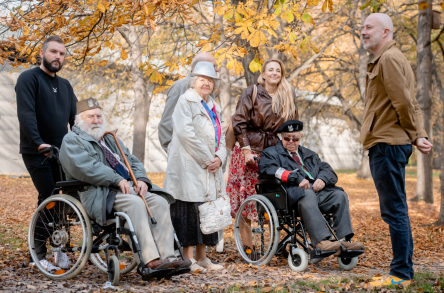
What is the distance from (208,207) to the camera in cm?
433

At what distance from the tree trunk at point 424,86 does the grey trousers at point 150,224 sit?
7902 mm

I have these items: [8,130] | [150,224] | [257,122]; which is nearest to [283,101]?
[257,122]

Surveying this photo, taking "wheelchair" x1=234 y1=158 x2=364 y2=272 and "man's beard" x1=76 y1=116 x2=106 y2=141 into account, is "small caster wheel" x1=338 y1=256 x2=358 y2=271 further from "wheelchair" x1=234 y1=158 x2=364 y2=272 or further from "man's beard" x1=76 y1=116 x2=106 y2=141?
"man's beard" x1=76 y1=116 x2=106 y2=141

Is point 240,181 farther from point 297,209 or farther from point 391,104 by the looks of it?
point 391,104

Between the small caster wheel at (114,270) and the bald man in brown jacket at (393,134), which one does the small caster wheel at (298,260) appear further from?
the small caster wheel at (114,270)

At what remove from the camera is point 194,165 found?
4.42 meters

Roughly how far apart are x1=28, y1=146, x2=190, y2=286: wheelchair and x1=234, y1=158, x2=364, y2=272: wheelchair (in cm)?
93

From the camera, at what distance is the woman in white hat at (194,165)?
4.38 meters

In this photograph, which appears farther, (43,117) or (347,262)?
(347,262)

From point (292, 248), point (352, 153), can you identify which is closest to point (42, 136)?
point (292, 248)

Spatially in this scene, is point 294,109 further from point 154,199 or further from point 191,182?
point 154,199

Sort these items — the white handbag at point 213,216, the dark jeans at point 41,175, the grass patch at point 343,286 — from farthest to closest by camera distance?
the white handbag at point 213,216 → the dark jeans at point 41,175 → the grass patch at point 343,286

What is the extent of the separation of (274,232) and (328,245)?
1.71 feet

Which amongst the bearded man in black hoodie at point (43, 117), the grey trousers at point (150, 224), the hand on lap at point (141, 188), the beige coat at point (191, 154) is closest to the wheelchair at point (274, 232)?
the beige coat at point (191, 154)
